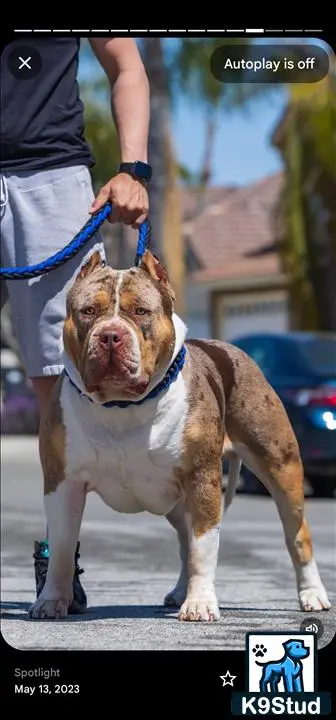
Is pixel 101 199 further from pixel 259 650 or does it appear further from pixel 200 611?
pixel 259 650

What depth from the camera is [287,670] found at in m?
3.45

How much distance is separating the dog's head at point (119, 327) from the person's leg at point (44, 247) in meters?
0.59

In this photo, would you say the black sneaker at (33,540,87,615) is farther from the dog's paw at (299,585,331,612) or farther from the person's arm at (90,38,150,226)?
the person's arm at (90,38,150,226)

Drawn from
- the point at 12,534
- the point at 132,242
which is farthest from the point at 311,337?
the point at 132,242

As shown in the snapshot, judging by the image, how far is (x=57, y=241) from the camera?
15.7 feet

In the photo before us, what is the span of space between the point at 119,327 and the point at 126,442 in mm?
356

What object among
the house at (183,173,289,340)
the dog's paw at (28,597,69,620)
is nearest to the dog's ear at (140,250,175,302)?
the dog's paw at (28,597,69,620)

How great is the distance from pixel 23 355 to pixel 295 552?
40.3 inches

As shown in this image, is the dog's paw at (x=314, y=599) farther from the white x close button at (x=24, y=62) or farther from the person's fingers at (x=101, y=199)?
the white x close button at (x=24, y=62)

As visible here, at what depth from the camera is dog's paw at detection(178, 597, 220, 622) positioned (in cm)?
417

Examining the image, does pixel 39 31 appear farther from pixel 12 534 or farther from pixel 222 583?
pixel 12 534

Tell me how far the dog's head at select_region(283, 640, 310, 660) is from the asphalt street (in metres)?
0.08

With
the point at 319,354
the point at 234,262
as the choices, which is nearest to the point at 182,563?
the point at 319,354

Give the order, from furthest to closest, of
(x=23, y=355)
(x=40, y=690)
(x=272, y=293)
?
1. (x=272, y=293)
2. (x=23, y=355)
3. (x=40, y=690)
